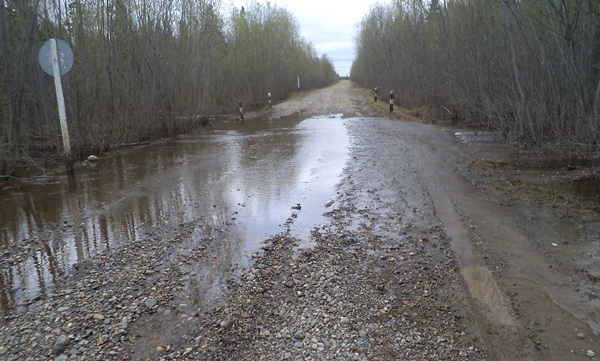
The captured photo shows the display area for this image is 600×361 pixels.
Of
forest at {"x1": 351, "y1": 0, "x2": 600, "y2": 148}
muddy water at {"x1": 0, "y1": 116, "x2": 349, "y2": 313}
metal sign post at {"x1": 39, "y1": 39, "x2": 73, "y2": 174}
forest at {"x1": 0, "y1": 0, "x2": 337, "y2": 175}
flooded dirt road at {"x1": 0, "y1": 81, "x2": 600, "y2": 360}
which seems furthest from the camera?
forest at {"x1": 0, "y1": 0, "x2": 337, "y2": 175}

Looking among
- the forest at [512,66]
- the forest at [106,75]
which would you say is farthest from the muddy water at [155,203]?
the forest at [512,66]

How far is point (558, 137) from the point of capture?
9500 millimetres

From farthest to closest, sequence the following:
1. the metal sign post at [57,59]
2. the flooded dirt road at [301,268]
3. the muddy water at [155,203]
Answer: the metal sign post at [57,59]
the muddy water at [155,203]
the flooded dirt road at [301,268]

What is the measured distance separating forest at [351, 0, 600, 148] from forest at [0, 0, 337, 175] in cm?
1131

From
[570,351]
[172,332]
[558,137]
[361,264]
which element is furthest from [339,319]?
[558,137]

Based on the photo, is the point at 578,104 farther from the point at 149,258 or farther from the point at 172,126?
the point at 172,126

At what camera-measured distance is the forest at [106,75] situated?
387 inches

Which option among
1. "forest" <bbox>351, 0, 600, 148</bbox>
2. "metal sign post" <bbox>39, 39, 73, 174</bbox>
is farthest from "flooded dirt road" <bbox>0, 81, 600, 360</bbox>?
"forest" <bbox>351, 0, 600, 148</bbox>

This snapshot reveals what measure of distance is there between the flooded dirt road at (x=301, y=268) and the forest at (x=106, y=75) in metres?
2.43

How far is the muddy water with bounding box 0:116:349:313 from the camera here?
5164 mm

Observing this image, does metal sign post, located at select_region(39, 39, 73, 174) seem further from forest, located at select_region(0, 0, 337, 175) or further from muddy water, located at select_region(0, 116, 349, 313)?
muddy water, located at select_region(0, 116, 349, 313)

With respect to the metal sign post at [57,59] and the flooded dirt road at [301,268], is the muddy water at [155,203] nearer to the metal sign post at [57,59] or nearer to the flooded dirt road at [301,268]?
the flooded dirt road at [301,268]

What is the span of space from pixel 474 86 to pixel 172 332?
15.1m

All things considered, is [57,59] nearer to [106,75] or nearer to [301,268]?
[106,75]
